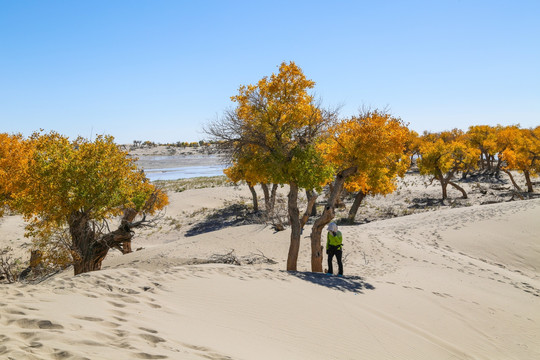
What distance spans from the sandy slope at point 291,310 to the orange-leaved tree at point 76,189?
7.67 ft

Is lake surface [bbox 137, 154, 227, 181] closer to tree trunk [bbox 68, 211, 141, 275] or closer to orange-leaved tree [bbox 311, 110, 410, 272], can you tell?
tree trunk [bbox 68, 211, 141, 275]

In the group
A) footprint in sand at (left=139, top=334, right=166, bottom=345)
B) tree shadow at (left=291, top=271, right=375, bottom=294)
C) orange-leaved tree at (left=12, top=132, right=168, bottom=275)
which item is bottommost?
tree shadow at (left=291, top=271, right=375, bottom=294)

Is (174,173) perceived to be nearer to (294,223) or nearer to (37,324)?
(294,223)

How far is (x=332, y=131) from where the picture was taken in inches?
475

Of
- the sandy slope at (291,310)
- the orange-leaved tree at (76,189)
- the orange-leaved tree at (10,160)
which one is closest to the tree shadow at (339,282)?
the sandy slope at (291,310)

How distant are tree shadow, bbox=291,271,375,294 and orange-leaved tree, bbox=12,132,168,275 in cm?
702

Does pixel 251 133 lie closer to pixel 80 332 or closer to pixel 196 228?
pixel 80 332

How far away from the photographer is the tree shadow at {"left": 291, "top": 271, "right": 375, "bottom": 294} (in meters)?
10.0

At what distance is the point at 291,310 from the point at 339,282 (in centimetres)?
355

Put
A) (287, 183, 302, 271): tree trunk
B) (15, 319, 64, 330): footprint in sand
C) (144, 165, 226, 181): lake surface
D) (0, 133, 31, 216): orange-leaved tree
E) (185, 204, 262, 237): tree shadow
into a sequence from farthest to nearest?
(144, 165, 226, 181): lake surface < (185, 204, 262, 237): tree shadow < (0, 133, 31, 216): orange-leaved tree < (287, 183, 302, 271): tree trunk < (15, 319, 64, 330): footprint in sand

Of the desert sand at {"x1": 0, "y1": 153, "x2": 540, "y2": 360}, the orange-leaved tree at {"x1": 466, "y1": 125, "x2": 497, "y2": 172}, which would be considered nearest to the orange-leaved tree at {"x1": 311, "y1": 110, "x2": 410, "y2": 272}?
the desert sand at {"x1": 0, "y1": 153, "x2": 540, "y2": 360}

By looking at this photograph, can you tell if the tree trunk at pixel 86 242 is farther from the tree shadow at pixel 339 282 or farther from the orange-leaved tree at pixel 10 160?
the tree shadow at pixel 339 282

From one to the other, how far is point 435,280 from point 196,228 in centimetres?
1894

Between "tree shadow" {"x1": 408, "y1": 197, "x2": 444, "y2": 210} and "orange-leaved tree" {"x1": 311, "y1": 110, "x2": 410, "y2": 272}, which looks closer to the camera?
"orange-leaved tree" {"x1": 311, "y1": 110, "x2": 410, "y2": 272}
